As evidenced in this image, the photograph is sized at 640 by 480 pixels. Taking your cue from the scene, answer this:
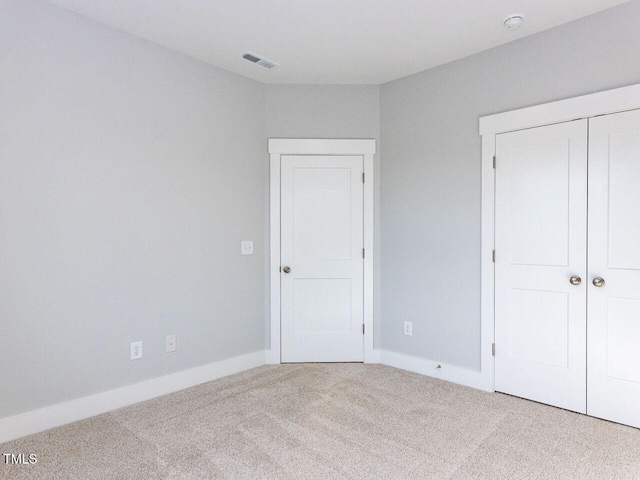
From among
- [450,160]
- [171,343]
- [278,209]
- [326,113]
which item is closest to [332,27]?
[326,113]

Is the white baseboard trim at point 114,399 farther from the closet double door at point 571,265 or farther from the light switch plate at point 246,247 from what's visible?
the closet double door at point 571,265

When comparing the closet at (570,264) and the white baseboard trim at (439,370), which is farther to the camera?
the white baseboard trim at (439,370)

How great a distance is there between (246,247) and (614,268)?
2.72m

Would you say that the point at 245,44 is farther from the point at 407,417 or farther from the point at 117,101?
the point at 407,417

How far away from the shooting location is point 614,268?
2395 millimetres

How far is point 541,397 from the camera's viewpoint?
2.70 m

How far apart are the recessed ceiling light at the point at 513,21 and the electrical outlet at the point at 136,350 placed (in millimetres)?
3306

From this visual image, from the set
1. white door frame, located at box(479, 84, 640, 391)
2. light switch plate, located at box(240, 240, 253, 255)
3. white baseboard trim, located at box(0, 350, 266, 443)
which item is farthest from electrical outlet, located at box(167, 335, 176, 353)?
white door frame, located at box(479, 84, 640, 391)

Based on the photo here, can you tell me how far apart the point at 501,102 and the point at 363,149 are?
1192mm

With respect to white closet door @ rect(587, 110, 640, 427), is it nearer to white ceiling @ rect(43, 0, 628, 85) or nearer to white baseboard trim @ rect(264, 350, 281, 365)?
white ceiling @ rect(43, 0, 628, 85)

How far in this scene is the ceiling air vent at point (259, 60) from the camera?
300cm

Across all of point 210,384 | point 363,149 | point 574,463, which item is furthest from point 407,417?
point 363,149

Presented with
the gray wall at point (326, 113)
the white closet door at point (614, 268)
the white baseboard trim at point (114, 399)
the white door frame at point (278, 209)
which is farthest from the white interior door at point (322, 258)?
the white closet door at point (614, 268)

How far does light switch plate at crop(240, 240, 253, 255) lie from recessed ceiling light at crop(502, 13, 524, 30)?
2.53 m
